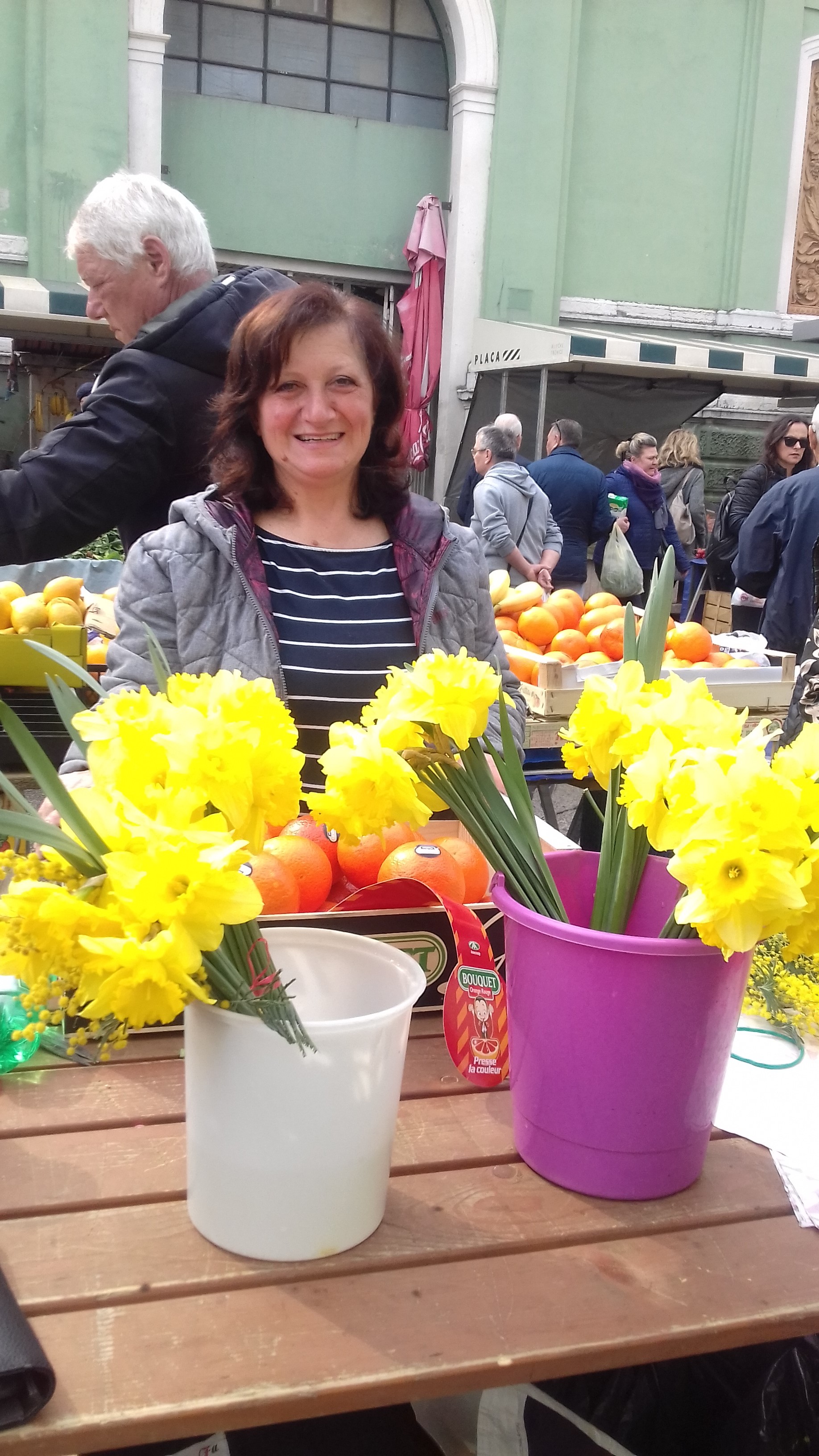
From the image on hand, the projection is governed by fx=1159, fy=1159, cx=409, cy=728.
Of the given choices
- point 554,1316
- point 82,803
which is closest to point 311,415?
point 82,803

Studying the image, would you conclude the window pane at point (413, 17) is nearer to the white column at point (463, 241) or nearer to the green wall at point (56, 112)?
the white column at point (463, 241)

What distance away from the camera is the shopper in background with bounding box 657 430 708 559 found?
812cm

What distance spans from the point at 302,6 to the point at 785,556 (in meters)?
8.15

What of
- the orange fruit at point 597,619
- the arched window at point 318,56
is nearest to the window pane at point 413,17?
the arched window at point 318,56

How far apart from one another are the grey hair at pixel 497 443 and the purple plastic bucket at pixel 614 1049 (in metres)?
5.17

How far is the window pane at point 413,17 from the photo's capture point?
10508mm

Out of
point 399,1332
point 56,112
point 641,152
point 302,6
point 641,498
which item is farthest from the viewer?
point 641,152

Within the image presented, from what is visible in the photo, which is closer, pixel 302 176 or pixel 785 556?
pixel 785 556

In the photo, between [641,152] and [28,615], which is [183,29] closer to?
[641,152]

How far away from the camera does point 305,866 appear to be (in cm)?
126

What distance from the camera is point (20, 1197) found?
0.92 metres

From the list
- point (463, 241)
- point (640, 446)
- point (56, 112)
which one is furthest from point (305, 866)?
point (463, 241)

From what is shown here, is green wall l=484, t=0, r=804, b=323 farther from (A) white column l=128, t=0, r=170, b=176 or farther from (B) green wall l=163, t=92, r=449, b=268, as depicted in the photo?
(A) white column l=128, t=0, r=170, b=176

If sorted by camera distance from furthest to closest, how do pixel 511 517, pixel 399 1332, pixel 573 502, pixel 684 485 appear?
1. pixel 684 485
2. pixel 573 502
3. pixel 511 517
4. pixel 399 1332
